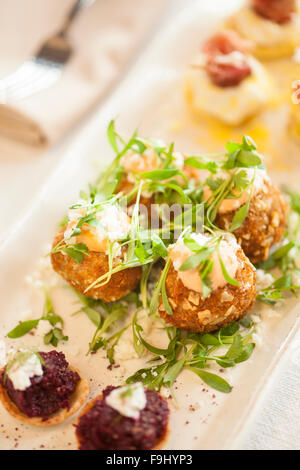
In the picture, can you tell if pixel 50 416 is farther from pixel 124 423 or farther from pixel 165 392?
pixel 165 392

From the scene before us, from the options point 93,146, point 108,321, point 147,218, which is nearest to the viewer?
point 108,321

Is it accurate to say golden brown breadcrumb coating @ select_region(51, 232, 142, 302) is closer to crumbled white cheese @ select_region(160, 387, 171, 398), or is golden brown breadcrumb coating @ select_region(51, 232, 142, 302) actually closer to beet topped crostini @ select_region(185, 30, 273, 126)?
crumbled white cheese @ select_region(160, 387, 171, 398)

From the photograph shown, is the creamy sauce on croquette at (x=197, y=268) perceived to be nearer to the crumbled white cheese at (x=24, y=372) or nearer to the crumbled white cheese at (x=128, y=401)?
the crumbled white cheese at (x=128, y=401)

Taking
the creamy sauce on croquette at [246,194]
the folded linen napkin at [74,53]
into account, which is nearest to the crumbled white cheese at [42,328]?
the creamy sauce on croquette at [246,194]

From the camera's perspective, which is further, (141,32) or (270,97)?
(141,32)

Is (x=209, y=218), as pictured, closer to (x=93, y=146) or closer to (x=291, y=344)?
(x=291, y=344)

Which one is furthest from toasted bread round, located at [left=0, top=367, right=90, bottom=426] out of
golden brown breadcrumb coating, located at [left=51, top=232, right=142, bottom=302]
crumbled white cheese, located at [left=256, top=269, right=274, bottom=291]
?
crumbled white cheese, located at [left=256, top=269, right=274, bottom=291]

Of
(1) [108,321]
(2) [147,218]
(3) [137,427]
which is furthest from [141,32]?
(3) [137,427]
